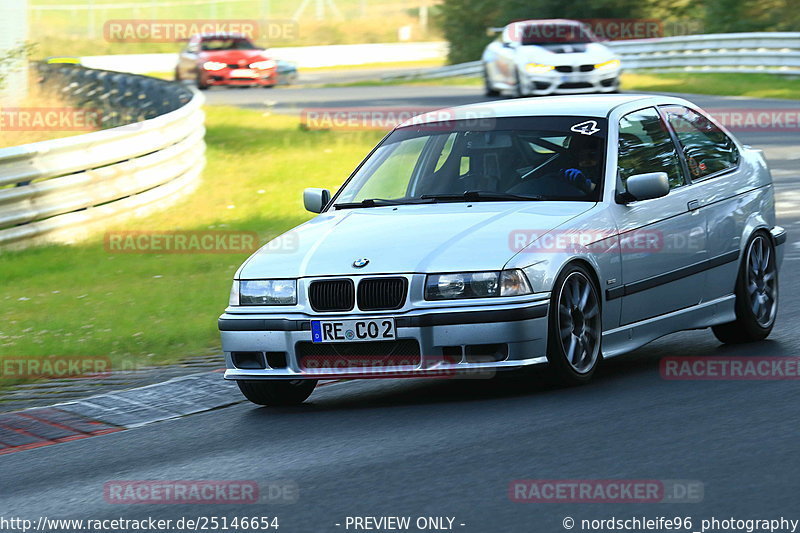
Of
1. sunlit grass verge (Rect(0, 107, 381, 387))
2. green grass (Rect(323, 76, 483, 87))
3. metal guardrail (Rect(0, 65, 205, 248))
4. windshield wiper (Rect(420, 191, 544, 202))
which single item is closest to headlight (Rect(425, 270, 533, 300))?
windshield wiper (Rect(420, 191, 544, 202))

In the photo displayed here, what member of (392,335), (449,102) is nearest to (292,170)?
(449,102)

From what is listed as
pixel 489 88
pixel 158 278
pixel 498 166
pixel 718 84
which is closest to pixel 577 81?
pixel 489 88

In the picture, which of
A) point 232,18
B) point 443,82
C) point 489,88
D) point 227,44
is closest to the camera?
point 489,88

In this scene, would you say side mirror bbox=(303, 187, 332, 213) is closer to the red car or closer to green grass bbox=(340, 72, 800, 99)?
green grass bbox=(340, 72, 800, 99)

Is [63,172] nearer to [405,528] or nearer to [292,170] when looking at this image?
[292,170]

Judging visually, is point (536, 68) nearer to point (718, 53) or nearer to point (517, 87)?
point (517, 87)

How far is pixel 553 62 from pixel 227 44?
15.4m

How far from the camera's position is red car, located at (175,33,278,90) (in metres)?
38.1

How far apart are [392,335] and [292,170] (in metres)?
12.7

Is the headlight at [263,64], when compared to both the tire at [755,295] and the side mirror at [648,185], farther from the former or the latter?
the side mirror at [648,185]

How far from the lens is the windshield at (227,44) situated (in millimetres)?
39081

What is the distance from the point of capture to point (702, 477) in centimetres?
574

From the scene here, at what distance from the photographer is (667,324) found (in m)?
8.56

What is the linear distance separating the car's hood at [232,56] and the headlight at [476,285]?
31470mm
